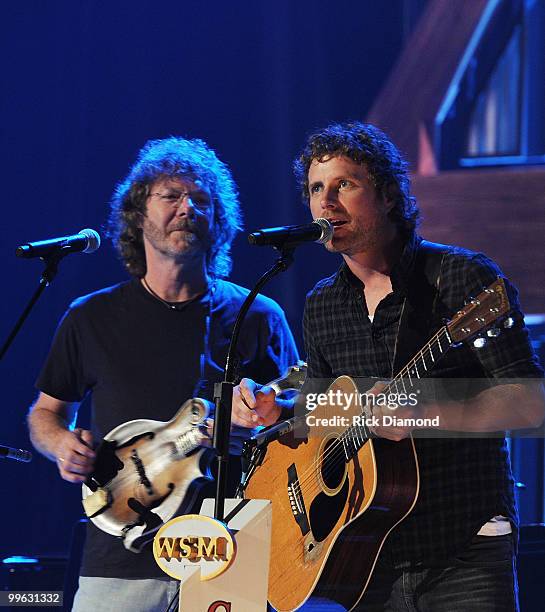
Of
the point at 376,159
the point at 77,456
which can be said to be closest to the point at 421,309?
the point at 376,159

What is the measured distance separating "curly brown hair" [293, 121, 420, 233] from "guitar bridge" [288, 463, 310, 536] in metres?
0.81

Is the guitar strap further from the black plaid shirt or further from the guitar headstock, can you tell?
the guitar headstock

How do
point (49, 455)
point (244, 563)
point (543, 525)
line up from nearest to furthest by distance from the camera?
point (244, 563) < point (49, 455) < point (543, 525)

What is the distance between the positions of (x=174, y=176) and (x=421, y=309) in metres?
1.43

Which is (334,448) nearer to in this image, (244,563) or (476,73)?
(244,563)

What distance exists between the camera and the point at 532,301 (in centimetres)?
356

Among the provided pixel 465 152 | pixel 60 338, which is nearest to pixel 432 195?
pixel 465 152

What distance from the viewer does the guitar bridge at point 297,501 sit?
8.62 ft

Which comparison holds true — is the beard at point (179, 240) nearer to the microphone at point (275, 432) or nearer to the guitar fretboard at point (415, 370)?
the microphone at point (275, 432)

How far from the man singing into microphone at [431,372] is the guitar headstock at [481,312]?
7 cm

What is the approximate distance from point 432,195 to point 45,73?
1832mm

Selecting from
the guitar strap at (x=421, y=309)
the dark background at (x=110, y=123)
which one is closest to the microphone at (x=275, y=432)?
the guitar strap at (x=421, y=309)

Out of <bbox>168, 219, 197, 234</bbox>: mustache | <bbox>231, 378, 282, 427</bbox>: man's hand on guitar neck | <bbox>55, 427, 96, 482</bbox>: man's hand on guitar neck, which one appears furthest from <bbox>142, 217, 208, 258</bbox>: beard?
<bbox>231, 378, 282, 427</bbox>: man's hand on guitar neck

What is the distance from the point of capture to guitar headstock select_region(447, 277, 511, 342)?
7.28ft
